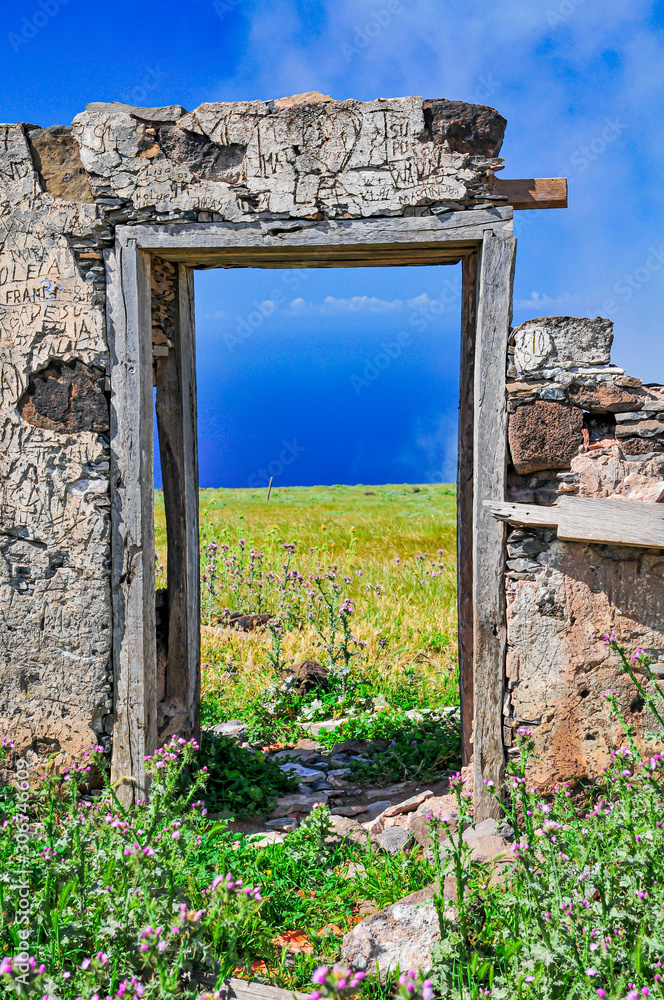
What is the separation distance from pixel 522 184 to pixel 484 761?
2716mm

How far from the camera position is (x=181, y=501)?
3.95 m

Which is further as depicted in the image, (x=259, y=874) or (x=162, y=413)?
(x=162, y=413)

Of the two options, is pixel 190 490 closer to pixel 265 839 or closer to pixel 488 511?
pixel 488 511

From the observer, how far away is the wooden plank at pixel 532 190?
10.4 ft

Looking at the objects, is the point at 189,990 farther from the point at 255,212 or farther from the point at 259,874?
the point at 255,212

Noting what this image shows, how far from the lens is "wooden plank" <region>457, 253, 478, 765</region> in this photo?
3672mm

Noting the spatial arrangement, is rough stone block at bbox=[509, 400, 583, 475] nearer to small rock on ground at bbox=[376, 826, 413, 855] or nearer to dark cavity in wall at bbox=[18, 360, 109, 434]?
small rock on ground at bbox=[376, 826, 413, 855]

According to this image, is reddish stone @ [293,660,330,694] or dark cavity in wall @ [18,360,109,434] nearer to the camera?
dark cavity in wall @ [18,360,109,434]

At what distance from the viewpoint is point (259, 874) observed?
9.51 feet

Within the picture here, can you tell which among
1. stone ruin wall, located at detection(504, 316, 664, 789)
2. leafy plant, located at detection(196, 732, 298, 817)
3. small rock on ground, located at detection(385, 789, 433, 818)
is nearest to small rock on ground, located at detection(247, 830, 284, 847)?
leafy plant, located at detection(196, 732, 298, 817)

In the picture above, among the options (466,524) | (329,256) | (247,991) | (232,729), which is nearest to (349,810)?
(232,729)

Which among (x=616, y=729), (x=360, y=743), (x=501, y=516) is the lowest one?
(x=360, y=743)

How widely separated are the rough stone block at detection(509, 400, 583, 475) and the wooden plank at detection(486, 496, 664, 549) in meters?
0.21

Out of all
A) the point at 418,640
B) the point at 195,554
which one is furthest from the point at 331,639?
the point at 195,554
